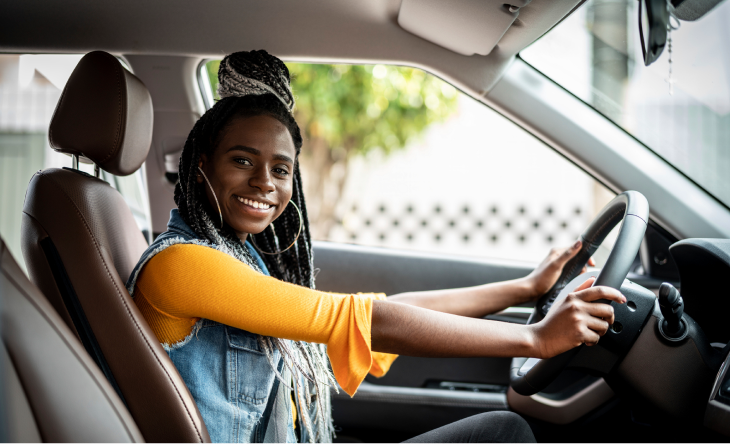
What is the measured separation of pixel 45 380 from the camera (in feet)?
3.22

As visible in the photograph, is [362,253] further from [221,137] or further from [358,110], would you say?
[358,110]

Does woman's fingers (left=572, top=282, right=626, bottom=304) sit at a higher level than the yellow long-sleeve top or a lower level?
higher

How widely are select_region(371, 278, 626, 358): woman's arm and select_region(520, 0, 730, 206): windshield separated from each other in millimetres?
817

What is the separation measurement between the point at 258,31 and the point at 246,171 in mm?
524

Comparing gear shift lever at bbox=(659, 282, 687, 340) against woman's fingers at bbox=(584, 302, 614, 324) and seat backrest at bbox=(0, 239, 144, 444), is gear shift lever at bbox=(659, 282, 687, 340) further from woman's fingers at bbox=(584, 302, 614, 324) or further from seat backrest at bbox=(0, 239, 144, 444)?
seat backrest at bbox=(0, 239, 144, 444)

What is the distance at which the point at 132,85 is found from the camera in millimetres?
1378

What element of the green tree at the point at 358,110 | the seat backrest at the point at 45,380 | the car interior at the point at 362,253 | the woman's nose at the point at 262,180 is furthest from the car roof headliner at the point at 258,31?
the green tree at the point at 358,110

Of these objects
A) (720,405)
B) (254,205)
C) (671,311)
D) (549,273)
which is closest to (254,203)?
(254,205)

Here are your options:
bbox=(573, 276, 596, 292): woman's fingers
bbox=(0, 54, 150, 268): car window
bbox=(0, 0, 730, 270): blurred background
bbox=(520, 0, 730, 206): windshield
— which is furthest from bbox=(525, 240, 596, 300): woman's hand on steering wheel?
bbox=(0, 0, 730, 270): blurred background

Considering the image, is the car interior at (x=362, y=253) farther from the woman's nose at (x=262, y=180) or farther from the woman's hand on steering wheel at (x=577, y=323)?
the woman's nose at (x=262, y=180)

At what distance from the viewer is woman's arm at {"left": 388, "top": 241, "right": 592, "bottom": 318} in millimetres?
1687

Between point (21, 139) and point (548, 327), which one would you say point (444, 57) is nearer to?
point (548, 327)

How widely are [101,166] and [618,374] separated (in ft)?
4.22

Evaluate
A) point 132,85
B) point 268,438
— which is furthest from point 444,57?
point 268,438
